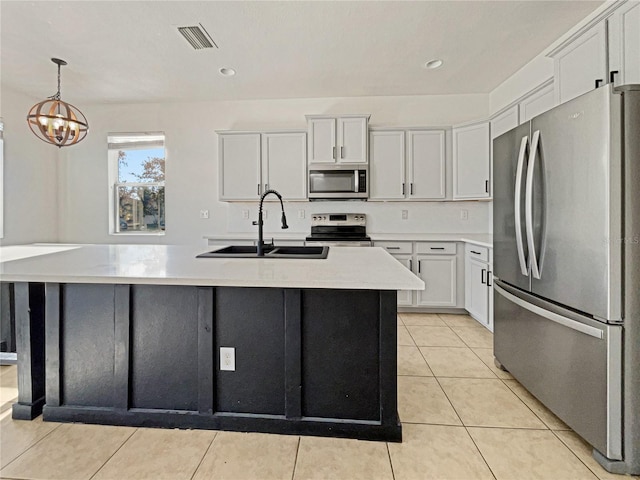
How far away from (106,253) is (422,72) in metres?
3.47

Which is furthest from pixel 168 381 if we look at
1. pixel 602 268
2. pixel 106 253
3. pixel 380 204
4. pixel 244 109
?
pixel 244 109

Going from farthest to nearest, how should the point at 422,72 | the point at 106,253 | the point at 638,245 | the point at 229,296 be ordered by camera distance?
the point at 422,72, the point at 106,253, the point at 229,296, the point at 638,245

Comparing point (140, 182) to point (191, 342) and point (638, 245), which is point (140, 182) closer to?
point (191, 342)

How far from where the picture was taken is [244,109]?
4.38m

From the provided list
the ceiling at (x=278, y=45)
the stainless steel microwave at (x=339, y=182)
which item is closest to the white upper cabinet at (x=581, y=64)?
the ceiling at (x=278, y=45)

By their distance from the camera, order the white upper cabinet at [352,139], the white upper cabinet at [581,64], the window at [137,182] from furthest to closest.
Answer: the window at [137,182]
the white upper cabinet at [352,139]
the white upper cabinet at [581,64]

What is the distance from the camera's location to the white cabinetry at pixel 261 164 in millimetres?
4035

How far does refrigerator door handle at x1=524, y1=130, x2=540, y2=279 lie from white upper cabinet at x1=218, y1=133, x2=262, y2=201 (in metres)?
3.01

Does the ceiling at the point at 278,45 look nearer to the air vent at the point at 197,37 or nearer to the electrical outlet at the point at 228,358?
the air vent at the point at 197,37

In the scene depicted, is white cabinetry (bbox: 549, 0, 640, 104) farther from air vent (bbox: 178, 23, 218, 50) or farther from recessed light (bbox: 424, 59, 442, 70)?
air vent (bbox: 178, 23, 218, 50)

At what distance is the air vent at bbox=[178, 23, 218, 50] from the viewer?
8.84 feet

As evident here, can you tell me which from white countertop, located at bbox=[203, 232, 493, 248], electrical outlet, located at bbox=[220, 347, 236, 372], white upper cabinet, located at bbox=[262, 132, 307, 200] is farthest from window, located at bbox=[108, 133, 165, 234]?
electrical outlet, located at bbox=[220, 347, 236, 372]

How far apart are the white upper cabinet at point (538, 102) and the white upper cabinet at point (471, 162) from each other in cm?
54

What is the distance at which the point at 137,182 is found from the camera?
4.66m
